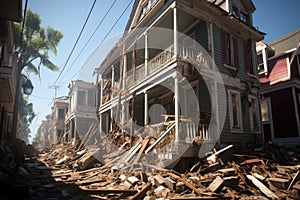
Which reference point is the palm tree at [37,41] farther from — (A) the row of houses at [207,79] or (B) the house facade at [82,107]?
(A) the row of houses at [207,79]

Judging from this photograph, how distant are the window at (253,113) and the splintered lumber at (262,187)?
595 cm

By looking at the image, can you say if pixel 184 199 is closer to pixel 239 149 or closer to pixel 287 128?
pixel 239 149

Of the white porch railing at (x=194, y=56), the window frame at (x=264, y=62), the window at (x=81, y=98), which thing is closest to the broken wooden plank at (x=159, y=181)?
the white porch railing at (x=194, y=56)

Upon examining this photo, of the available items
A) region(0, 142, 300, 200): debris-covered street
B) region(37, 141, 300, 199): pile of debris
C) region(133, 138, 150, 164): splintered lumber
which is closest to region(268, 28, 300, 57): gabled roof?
region(37, 141, 300, 199): pile of debris

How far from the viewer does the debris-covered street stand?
5.66 m

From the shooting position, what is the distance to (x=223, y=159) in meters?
7.80

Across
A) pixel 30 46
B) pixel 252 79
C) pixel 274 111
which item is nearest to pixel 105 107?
pixel 252 79

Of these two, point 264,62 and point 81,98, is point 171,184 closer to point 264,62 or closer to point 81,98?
point 264,62

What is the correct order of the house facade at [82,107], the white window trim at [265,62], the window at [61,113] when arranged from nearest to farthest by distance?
the white window trim at [265,62] < the house facade at [82,107] < the window at [61,113]

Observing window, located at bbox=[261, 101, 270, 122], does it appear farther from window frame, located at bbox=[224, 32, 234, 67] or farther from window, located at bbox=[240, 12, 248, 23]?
window, located at bbox=[240, 12, 248, 23]

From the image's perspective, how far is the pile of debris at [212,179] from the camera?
5738mm

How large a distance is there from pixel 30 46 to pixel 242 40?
27.1 metres

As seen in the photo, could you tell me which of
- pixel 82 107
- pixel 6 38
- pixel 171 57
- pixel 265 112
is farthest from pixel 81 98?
pixel 265 112

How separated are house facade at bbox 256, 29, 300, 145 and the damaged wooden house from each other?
8.91ft
